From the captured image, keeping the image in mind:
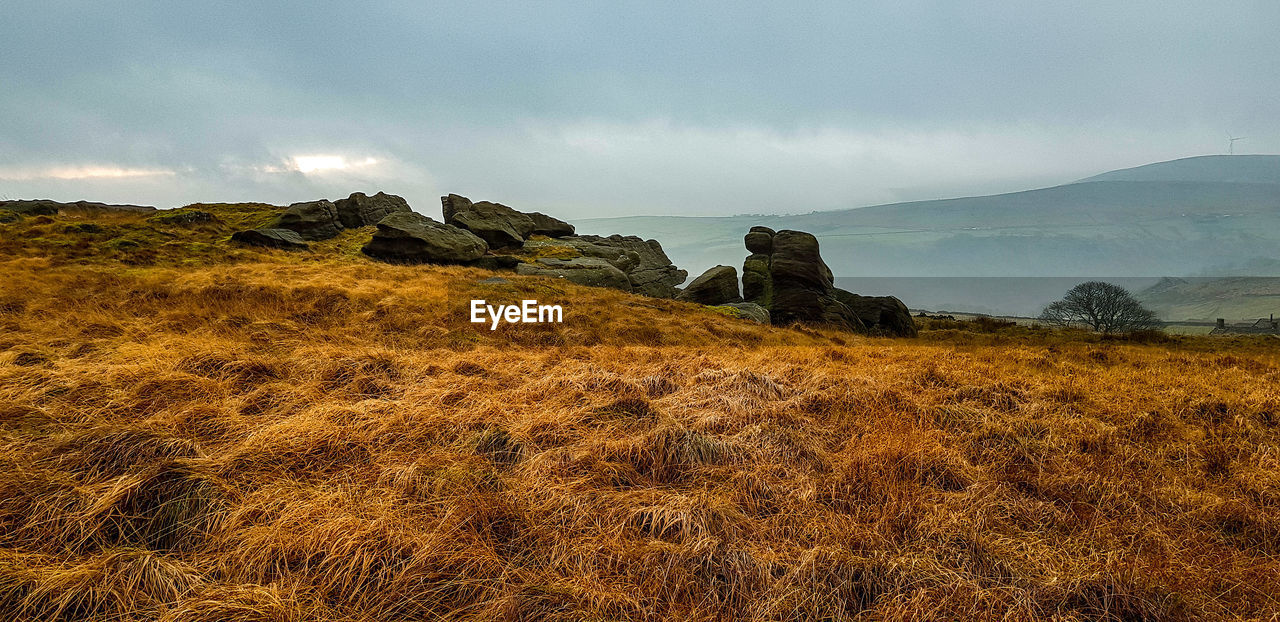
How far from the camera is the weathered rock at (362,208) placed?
30609 millimetres

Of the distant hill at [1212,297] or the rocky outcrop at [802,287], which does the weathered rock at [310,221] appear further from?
the distant hill at [1212,297]

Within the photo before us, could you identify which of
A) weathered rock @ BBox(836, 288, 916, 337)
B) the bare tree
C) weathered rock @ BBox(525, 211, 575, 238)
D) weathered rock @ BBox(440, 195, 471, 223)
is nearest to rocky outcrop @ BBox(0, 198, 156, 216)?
weathered rock @ BBox(440, 195, 471, 223)

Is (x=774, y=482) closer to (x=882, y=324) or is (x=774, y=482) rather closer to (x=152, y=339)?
(x=152, y=339)

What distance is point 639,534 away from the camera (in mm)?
3449

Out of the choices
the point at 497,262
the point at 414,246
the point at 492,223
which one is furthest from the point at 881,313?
the point at 414,246

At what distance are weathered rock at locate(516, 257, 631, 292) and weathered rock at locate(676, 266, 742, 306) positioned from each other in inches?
121

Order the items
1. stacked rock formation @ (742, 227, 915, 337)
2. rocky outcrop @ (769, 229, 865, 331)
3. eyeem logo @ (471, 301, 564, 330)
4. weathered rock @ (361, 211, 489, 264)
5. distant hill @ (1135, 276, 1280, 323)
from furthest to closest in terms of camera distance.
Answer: distant hill @ (1135, 276, 1280, 323) < stacked rock formation @ (742, 227, 915, 337) < rocky outcrop @ (769, 229, 865, 331) < weathered rock @ (361, 211, 489, 264) < eyeem logo @ (471, 301, 564, 330)

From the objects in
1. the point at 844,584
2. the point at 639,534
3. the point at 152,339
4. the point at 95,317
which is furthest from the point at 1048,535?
the point at 95,317

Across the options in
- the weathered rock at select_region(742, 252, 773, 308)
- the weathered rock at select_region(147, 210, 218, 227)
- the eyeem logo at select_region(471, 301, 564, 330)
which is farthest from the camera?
the weathered rock at select_region(147, 210, 218, 227)

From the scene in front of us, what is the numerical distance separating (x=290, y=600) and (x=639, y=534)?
6.32 feet

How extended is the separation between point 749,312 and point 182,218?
95.1 feet

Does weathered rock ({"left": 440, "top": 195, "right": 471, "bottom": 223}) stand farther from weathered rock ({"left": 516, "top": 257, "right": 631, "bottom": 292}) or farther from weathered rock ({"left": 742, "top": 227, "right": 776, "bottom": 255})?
weathered rock ({"left": 742, "top": 227, "right": 776, "bottom": 255})

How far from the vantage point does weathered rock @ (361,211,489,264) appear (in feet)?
77.3

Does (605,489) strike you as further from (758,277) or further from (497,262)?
(758,277)
